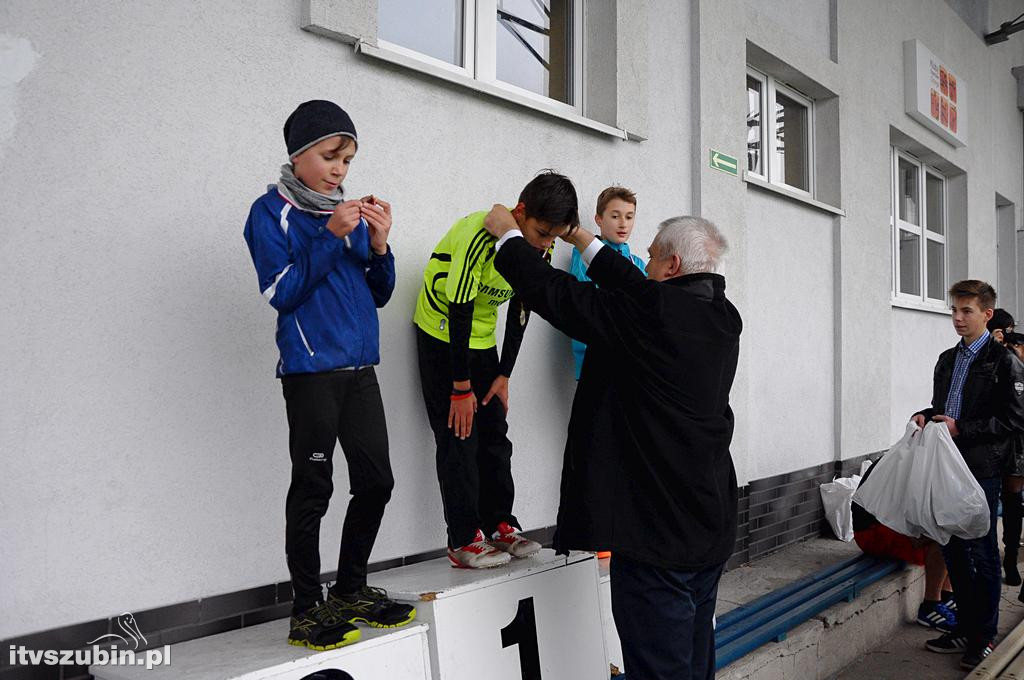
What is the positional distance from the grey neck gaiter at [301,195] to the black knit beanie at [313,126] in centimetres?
7

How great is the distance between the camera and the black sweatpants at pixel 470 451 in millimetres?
3121

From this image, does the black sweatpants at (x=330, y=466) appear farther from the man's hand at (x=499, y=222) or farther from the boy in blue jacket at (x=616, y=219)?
the boy in blue jacket at (x=616, y=219)

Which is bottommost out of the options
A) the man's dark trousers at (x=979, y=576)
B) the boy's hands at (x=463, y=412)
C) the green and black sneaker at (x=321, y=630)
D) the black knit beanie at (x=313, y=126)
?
the man's dark trousers at (x=979, y=576)

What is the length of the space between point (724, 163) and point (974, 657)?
3.19 m

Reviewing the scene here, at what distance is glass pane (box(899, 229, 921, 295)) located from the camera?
29.8 feet

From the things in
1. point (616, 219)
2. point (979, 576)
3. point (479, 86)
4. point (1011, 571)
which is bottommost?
point (1011, 571)

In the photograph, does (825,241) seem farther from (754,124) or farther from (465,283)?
(465,283)

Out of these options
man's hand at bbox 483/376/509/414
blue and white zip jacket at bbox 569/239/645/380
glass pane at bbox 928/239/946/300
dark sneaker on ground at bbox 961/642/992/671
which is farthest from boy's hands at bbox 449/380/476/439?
glass pane at bbox 928/239/946/300

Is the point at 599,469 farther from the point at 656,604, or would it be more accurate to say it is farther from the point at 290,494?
the point at 290,494

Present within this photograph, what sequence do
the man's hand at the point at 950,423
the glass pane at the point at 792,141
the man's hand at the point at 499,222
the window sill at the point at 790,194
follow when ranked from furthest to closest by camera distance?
the glass pane at the point at 792,141 → the window sill at the point at 790,194 → the man's hand at the point at 950,423 → the man's hand at the point at 499,222

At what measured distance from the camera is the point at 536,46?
4363mm

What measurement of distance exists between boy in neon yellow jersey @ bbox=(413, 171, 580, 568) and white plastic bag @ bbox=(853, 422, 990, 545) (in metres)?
2.53

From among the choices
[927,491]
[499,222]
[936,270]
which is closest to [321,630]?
[499,222]

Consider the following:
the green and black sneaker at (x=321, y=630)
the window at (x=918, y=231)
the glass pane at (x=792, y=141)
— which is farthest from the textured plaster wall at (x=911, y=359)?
the green and black sneaker at (x=321, y=630)
